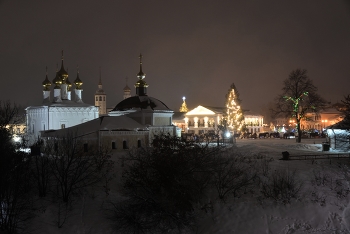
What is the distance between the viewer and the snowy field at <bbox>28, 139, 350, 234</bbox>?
22500 mm

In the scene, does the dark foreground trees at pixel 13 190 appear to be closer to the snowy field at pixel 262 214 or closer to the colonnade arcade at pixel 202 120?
the snowy field at pixel 262 214

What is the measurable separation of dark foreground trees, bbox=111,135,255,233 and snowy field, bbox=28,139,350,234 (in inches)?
32.2

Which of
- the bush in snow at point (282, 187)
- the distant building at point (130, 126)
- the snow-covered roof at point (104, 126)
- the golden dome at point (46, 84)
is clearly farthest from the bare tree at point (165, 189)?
the golden dome at point (46, 84)

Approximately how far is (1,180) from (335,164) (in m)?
21.5

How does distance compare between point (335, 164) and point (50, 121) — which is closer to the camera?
point (335, 164)

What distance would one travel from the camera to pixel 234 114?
6147 cm

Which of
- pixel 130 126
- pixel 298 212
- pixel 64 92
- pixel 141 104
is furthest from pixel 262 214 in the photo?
pixel 64 92

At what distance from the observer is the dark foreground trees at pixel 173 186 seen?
23.3 meters

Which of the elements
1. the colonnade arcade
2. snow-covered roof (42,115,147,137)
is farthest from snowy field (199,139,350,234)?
the colonnade arcade

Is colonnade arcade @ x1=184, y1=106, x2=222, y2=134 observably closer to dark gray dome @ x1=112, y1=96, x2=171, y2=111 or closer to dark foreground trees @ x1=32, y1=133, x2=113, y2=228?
dark gray dome @ x1=112, y1=96, x2=171, y2=111

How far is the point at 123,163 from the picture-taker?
2994 centimetres

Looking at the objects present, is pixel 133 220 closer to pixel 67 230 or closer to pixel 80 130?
pixel 67 230

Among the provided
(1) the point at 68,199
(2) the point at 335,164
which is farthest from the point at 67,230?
(2) the point at 335,164

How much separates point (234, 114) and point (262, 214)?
127 ft
